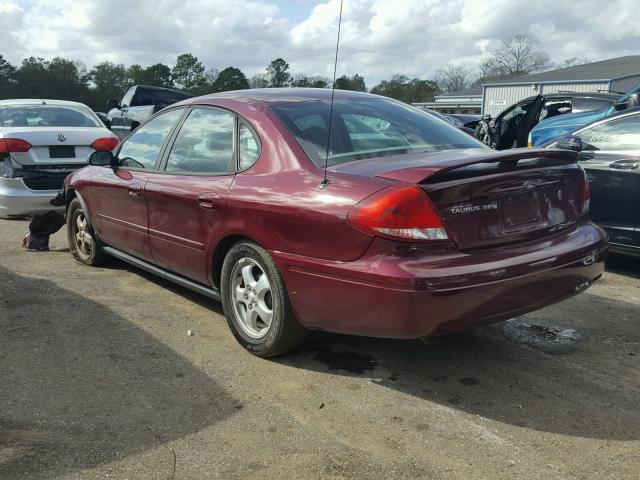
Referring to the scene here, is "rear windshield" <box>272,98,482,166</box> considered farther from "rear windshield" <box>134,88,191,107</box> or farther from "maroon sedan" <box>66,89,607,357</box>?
"rear windshield" <box>134,88,191,107</box>

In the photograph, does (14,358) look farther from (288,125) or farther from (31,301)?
(288,125)

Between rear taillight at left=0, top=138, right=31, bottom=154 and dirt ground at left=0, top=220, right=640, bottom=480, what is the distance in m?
3.31

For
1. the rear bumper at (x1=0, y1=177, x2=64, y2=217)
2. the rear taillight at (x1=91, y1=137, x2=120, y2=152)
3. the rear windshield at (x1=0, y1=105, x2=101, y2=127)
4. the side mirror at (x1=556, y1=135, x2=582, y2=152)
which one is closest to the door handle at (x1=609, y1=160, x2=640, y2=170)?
the side mirror at (x1=556, y1=135, x2=582, y2=152)

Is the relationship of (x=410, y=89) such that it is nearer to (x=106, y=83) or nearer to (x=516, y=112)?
(x=106, y=83)

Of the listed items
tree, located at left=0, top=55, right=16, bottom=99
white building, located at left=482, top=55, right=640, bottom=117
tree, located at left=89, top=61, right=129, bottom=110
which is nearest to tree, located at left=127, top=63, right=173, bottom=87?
tree, located at left=89, top=61, right=129, bottom=110

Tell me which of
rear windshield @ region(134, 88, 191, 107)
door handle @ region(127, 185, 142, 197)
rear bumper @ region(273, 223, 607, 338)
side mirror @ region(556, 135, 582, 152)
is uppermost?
rear windshield @ region(134, 88, 191, 107)

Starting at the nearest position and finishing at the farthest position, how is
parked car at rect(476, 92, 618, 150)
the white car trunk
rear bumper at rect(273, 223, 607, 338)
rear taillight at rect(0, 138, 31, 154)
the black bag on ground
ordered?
1. rear bumper at rect(273, 223, 607, 338)
2. the black bag on ground
3. rear taillight at rect(0, 138, 31, 154)
4. the white car trunk
5. parked car at rect(476, 92, 618, 150)

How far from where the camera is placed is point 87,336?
4.13 metres

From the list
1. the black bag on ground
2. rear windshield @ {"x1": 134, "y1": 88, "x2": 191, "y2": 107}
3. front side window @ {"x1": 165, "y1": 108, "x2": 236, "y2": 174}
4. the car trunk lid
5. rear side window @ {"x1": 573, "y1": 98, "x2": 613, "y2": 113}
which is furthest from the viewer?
rear windshield @ {"x1": 134, "y1": 88, "x2": 191, "y2": 107}

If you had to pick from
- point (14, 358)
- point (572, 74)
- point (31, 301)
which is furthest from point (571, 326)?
point (572, 74)

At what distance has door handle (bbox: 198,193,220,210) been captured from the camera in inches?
151

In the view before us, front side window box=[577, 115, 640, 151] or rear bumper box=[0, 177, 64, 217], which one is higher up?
front side window box=[577, 115, 640, 151]

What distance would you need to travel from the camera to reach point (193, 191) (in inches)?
159

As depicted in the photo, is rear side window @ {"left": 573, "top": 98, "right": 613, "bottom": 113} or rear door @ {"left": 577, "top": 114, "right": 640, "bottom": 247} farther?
rear side window @ {"left": 573, "top": 98, "right": 613, "bottom": 113}
